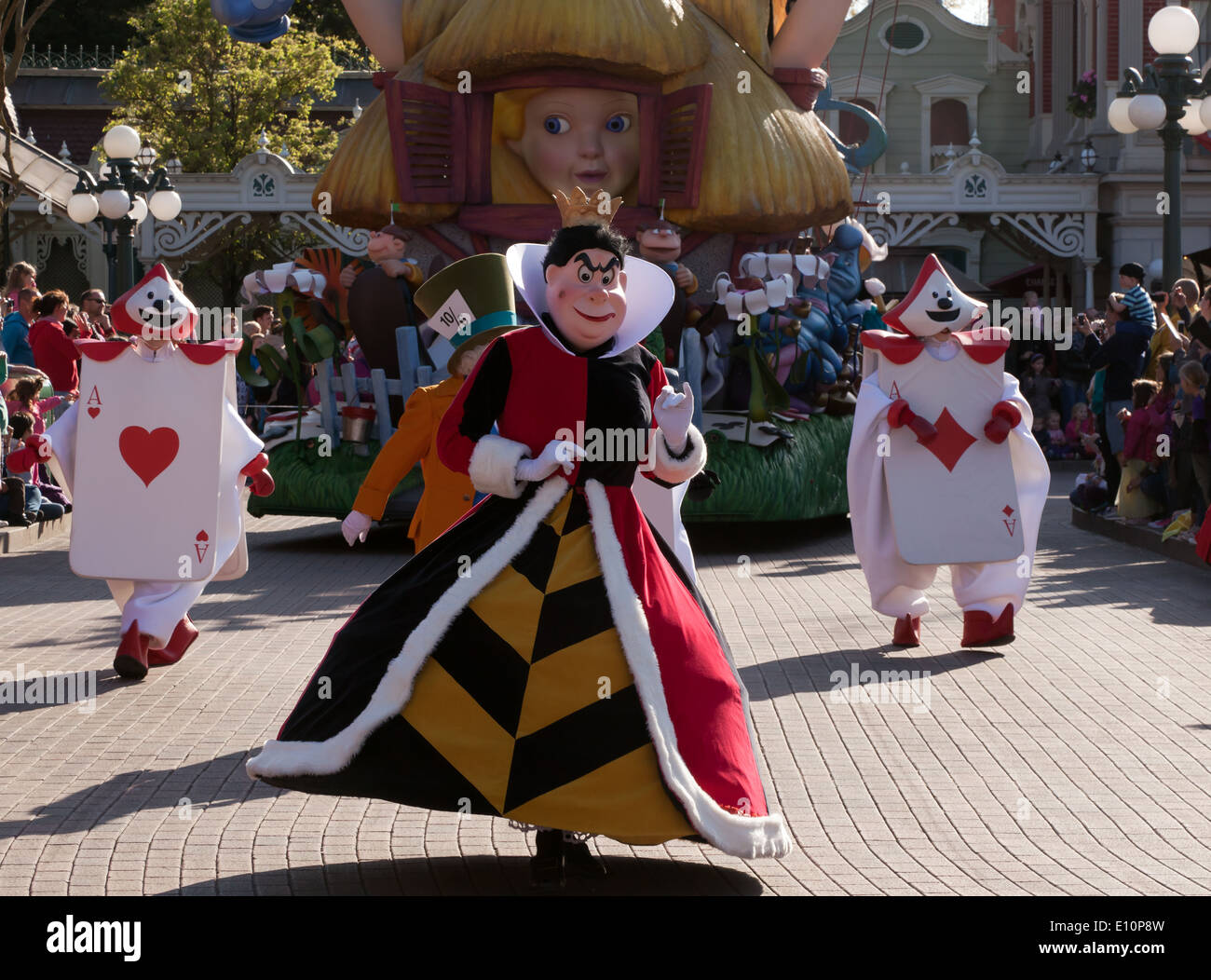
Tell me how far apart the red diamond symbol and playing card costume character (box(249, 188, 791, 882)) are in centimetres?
435

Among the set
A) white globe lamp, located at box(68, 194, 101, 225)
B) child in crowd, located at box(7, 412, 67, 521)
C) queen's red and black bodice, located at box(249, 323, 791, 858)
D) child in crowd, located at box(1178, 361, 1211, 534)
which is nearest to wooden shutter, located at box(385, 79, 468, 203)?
child in crowd, located at box(7, 412, 67, 521)

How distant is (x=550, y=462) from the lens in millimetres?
5164

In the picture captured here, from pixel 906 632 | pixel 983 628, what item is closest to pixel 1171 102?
pixel 983 628

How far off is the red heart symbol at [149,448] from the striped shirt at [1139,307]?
32.6 feet

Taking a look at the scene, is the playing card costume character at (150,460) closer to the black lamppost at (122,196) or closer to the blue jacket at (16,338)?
the blue jacket at (16,338)

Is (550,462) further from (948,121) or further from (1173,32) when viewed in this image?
(948,121)

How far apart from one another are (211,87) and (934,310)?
27926mm

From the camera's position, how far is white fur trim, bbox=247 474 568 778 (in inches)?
195

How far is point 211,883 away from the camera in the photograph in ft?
17.2

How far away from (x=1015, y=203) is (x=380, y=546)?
55.3 feet

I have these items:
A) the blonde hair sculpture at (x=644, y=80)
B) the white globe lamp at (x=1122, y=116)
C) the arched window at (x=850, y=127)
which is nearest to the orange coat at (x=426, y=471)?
the blonde hair sculpture at (x=644, y=80)

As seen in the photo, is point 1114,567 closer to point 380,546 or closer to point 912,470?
point 912,470

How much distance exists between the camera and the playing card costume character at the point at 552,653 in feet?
16.0

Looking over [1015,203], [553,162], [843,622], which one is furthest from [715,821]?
[1015,203]
